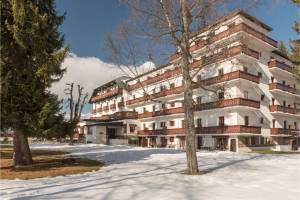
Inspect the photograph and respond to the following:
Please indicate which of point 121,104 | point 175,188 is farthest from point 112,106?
point 175,188

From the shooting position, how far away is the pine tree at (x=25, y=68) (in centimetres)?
1816

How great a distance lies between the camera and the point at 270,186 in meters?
12.0

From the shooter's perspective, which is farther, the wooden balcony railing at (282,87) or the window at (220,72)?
the wooden balcony railing at (282,87)

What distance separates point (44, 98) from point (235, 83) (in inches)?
1053

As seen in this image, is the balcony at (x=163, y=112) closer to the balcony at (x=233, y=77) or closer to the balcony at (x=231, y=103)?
the balcony at (x=231, y=103)

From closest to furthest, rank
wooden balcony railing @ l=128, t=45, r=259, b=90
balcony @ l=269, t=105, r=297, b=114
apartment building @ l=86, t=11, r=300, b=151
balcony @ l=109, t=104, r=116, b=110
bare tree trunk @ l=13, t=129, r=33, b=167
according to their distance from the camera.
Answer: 1. wooden balcony railing @ l=128, t=45, r=259, b=90
2. bare tree trunk @ l=13, t=129, r=33, b=167
3. apartment building @ l=86, t=11, r=300, b=151
4. balcony @ l=269, t=105, r=297, b=114
5. balcony @ l=109, t=104, r=116, b=110

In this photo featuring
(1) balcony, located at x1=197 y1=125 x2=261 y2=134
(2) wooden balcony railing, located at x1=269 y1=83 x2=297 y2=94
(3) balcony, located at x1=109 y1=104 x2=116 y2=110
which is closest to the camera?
(1) balcony, located at x1=197 y1=125 x2=261 y2=134

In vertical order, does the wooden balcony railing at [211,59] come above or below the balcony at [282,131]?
above

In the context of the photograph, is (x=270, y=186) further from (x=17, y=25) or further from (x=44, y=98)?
(x=17, y=25)

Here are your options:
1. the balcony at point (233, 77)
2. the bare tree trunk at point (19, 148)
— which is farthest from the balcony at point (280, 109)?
the bare tree trunk at point (19, 148)

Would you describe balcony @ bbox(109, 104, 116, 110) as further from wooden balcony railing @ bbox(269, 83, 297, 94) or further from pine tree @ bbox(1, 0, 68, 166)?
pine tree @ bbox(1, 0, 68, 166)

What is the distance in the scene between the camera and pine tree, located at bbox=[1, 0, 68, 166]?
18156mm

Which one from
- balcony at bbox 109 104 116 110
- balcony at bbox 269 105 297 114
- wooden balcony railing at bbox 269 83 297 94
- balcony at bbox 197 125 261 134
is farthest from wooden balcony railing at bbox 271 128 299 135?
balcony at bbox 109 104 116 110

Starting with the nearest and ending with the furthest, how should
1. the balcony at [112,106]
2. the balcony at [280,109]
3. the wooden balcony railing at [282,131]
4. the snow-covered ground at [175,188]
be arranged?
the snow-covered ground at [175,188]
the wooden balcony railing at [282,131]
the balcony at [280,109]
the balcony at [112,106]
